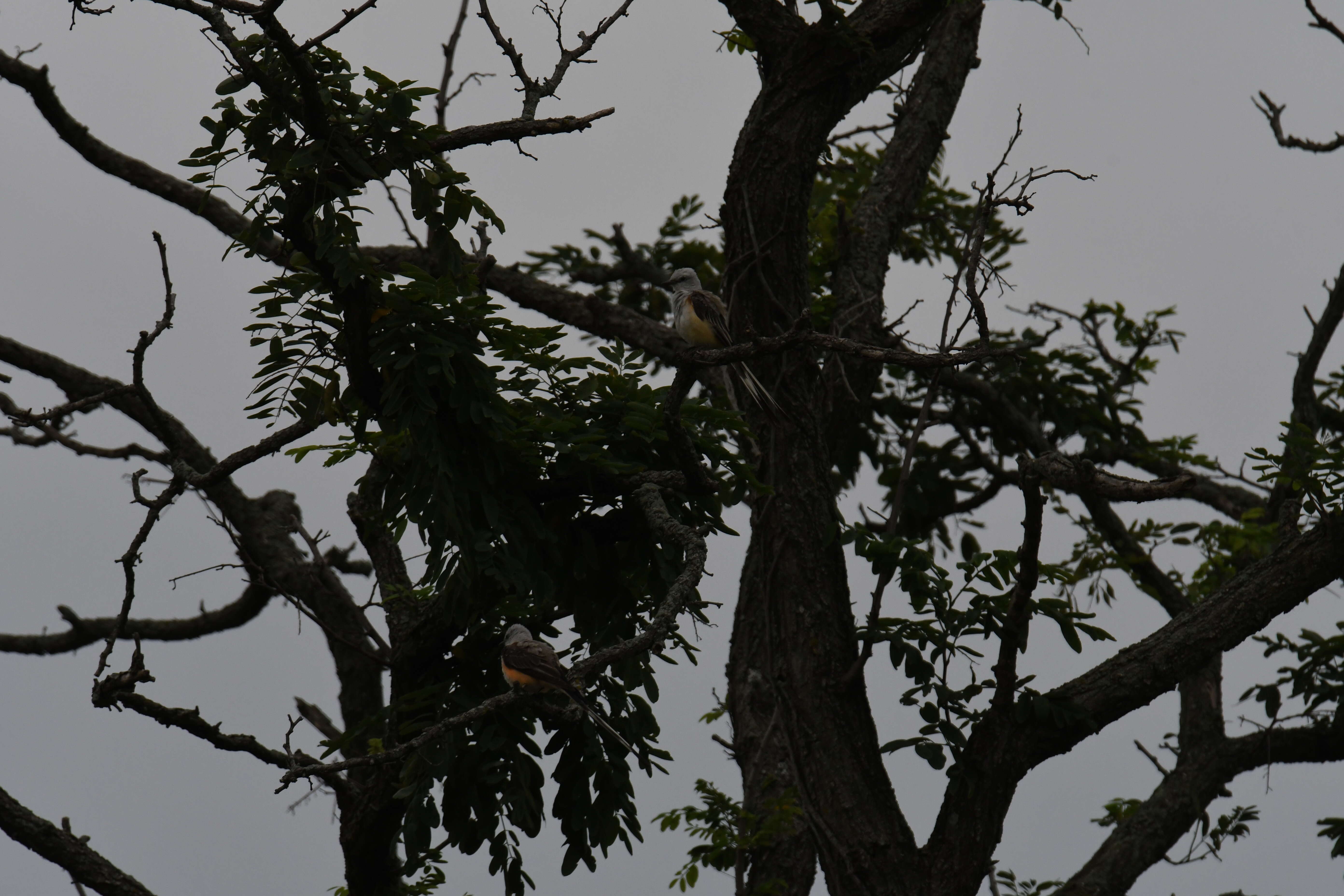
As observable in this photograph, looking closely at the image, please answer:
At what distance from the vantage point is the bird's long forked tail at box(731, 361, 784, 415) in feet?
21.5

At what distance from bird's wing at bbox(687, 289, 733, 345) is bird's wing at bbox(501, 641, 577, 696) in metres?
2.59

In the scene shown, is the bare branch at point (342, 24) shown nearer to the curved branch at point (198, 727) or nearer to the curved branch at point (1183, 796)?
the curved branch at point (198, 727)

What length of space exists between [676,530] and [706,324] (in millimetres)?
2519

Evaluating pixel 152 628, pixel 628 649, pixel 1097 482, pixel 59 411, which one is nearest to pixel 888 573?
pixel 1097 482

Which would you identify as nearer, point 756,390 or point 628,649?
point 628,649

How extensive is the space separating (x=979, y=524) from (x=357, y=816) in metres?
6.58

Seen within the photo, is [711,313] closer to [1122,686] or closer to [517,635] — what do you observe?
[517,635]

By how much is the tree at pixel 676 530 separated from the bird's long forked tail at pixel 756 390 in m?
0.20

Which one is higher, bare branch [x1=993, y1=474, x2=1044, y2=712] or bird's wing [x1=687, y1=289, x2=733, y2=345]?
bird's wing [x1=687, y1=289, x2=733, y2=345]

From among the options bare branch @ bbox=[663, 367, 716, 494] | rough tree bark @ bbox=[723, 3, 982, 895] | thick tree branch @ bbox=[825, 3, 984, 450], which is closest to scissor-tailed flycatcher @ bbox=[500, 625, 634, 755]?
bare branch @ bbox=[663, 367, 716, 494]

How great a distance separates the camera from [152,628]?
37.0 ft

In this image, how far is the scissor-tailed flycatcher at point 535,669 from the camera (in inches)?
169

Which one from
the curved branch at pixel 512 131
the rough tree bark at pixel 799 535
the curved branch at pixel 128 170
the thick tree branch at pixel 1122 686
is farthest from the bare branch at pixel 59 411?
the curved branch at pixel 128 170

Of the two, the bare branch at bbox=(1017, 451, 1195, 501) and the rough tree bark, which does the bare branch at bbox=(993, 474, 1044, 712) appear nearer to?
the bare branch at bbox=(1017, 451, 1195, 501)
